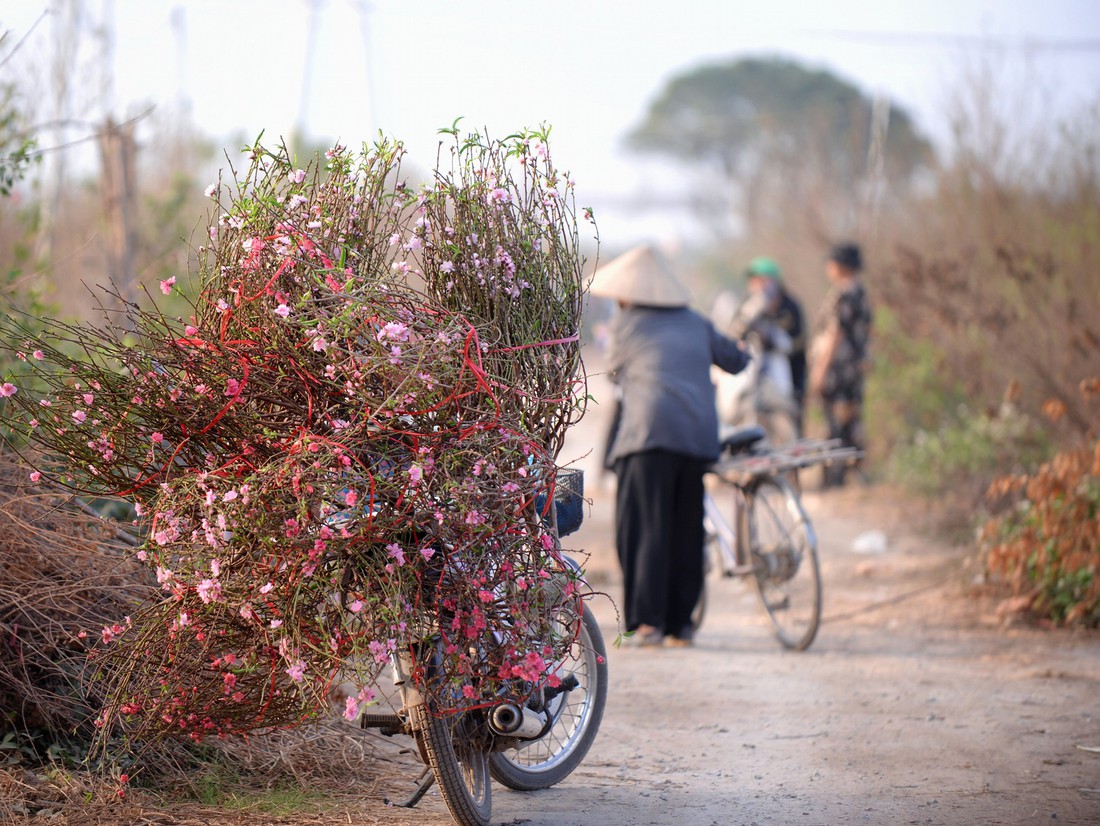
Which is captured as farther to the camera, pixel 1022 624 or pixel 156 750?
pixel 1022 624

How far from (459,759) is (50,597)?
1.58 meters

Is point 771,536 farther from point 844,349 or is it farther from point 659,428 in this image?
point 844,349

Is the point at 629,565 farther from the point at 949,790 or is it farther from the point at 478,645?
the point at 478,645

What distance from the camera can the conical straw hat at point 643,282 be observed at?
258 inches

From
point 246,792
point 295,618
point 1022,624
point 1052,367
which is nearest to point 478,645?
point 295,618

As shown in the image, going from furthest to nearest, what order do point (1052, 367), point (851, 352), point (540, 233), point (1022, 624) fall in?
point (851, 352) → point (1052, 367) → point (1022, 624) → point (540, 233)

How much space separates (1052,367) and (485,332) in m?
7.18

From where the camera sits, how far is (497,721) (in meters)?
3.87

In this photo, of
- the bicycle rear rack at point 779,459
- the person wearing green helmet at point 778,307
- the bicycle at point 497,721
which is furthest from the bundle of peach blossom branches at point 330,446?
the person wearing green helmet at point 778,307

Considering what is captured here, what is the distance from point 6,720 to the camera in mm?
4301

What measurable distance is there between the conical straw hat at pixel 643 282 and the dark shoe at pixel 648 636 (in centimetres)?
172

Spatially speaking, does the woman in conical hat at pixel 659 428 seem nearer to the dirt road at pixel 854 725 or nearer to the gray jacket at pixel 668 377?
the gray jacket at pixel 668 377

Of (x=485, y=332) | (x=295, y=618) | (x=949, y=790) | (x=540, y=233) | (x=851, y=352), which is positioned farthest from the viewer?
(x=851, y=352)

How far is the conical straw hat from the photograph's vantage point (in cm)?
655
